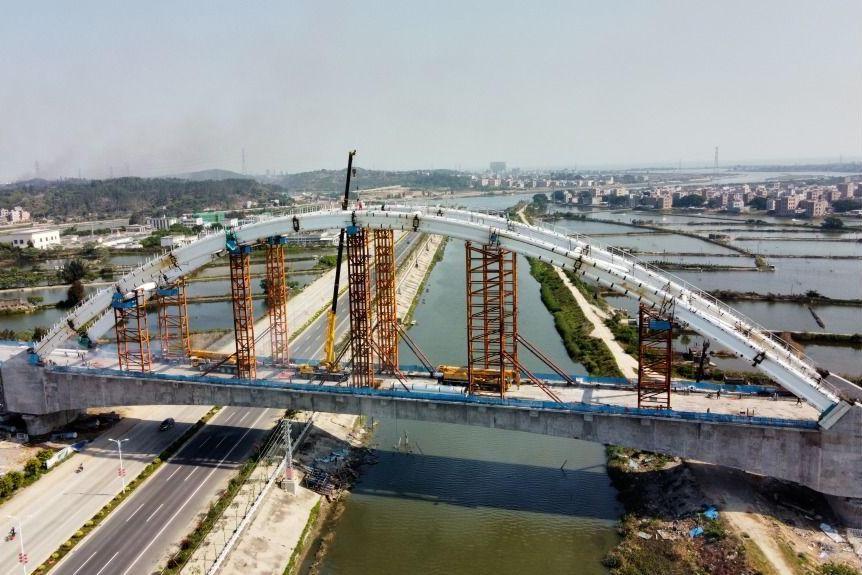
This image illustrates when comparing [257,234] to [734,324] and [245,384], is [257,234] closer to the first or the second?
[245,384]

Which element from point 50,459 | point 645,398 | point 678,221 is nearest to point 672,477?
point 645,398

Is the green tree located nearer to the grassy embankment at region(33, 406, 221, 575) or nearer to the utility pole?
the grassy embankment at region(33, 406, 221, 575)

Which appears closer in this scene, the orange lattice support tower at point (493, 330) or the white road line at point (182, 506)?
the white road line at point (182, 506)

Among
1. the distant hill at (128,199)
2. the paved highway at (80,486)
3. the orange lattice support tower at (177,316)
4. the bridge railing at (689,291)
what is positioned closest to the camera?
the paved highway at (80,486)

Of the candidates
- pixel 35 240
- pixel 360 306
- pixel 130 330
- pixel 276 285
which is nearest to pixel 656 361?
pixel 360 306

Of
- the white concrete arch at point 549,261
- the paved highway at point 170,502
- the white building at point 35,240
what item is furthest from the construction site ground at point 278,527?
the white building at point 35,240

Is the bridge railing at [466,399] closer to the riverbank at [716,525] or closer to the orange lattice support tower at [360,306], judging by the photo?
the orange lattice support tower at [360,306]

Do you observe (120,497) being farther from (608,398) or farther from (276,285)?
(608,398)
